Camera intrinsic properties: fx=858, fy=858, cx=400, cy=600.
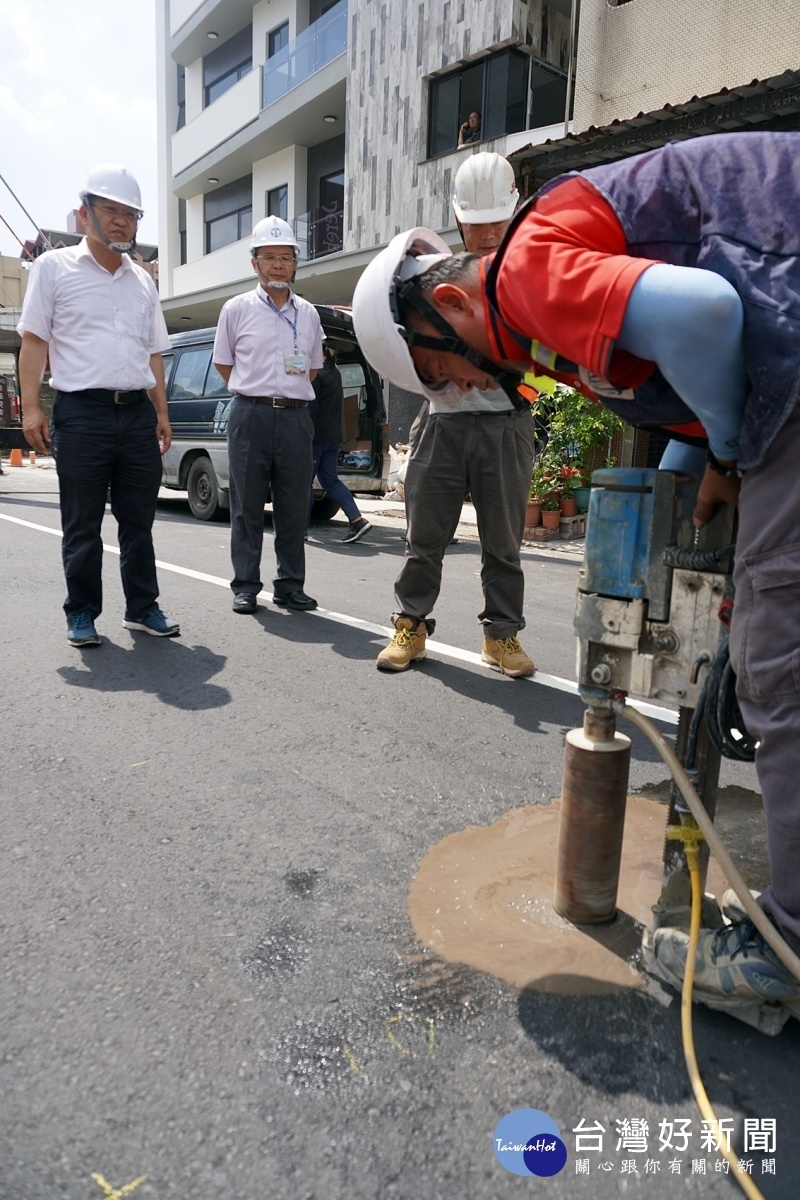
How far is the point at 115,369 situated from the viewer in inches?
154

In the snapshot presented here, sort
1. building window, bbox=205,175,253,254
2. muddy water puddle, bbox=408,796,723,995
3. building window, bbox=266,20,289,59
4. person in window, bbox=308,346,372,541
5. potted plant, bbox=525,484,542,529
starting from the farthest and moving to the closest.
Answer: building window, bbox=205,175,253,254, building window, bbox=266,20,289,59, potted plant, bbox=525,484,542,529, person in window, bbox=308,346,372,541, muddy water puddle, bbox=408,796,723,995

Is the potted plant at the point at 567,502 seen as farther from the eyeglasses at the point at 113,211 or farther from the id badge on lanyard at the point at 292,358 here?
the eyeglasses at the point at 113,211

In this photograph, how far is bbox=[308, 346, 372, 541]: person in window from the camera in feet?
26.9

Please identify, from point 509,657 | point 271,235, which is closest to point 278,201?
point 271,235

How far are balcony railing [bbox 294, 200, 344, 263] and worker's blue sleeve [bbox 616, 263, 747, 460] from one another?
18121 mm

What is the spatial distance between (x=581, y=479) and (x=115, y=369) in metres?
6.10

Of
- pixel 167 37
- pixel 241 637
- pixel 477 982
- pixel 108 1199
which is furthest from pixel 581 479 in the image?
pixel 167 37

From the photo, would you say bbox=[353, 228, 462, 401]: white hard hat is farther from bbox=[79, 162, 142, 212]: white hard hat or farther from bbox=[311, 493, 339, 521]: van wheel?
bbox=[311, 493, 339, 521]: van wheel

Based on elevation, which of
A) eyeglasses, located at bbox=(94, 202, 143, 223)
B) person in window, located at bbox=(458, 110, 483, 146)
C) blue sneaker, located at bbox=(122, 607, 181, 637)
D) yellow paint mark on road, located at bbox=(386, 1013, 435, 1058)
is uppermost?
person in window, located at bbox=(458, 110, 483, 146)

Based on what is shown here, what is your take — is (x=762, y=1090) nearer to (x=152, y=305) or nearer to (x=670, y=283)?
(x=670, y=283)

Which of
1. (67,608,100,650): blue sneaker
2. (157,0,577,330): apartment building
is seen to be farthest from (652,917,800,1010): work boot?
(157,0,577,330): apartment building

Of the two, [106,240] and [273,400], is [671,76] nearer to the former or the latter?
[273,400]

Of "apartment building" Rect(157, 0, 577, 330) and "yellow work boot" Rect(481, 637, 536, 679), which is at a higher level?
"apartment building" Rect(157, 0, 577, 330)

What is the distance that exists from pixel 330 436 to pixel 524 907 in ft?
22.2
